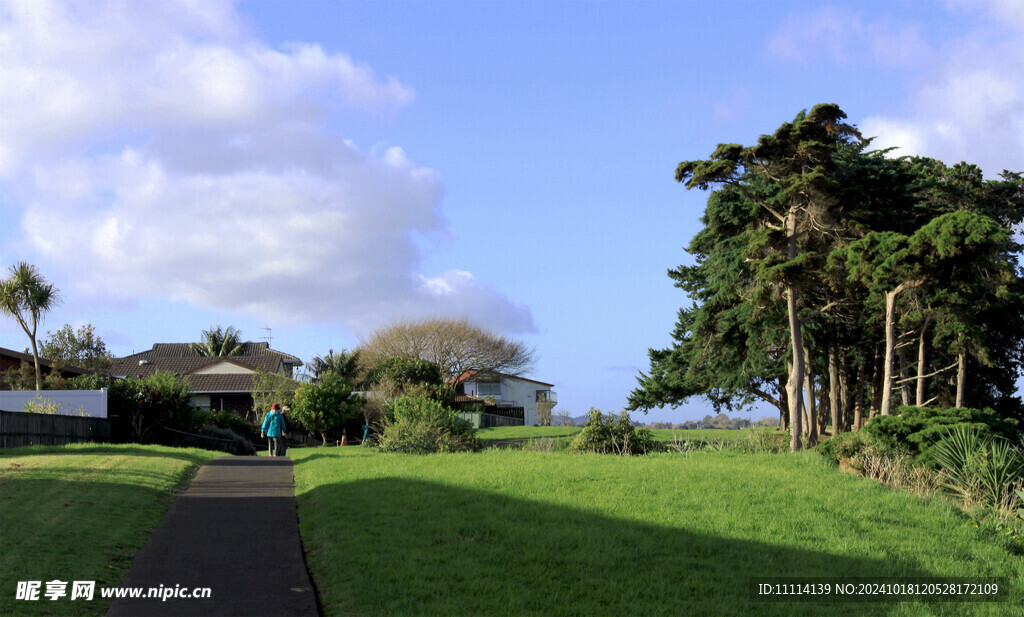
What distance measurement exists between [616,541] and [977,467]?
9.14 m

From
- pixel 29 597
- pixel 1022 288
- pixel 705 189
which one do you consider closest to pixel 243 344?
pixel 705 189

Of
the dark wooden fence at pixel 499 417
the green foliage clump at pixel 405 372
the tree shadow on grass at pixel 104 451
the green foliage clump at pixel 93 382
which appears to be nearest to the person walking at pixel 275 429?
the tree shadow on grass at pixel 104 451

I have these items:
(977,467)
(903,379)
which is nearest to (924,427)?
(977,467)

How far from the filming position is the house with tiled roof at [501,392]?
242 ft

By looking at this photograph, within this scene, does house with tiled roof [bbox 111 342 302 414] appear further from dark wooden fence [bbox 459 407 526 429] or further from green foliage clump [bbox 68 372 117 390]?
green foliage clump [bbox 68 372 117 390]

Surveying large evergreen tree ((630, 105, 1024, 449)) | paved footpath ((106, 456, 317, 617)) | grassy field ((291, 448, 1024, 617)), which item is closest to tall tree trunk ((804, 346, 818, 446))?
large evergreen tree ((630, 105, 1024, 449))

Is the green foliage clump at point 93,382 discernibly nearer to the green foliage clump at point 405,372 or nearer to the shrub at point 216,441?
the shrub at point 216,441

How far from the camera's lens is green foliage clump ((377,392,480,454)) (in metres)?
22.6

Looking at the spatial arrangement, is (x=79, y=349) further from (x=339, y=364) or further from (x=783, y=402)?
(x=783, y=402)

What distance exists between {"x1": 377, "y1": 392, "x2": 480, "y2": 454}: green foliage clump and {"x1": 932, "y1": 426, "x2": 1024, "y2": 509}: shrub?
11692 mm

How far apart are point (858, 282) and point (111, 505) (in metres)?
24.8

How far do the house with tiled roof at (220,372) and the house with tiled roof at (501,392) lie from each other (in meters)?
16.1

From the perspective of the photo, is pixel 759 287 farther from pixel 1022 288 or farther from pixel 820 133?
pixel 1022 288

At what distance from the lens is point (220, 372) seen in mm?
58938
